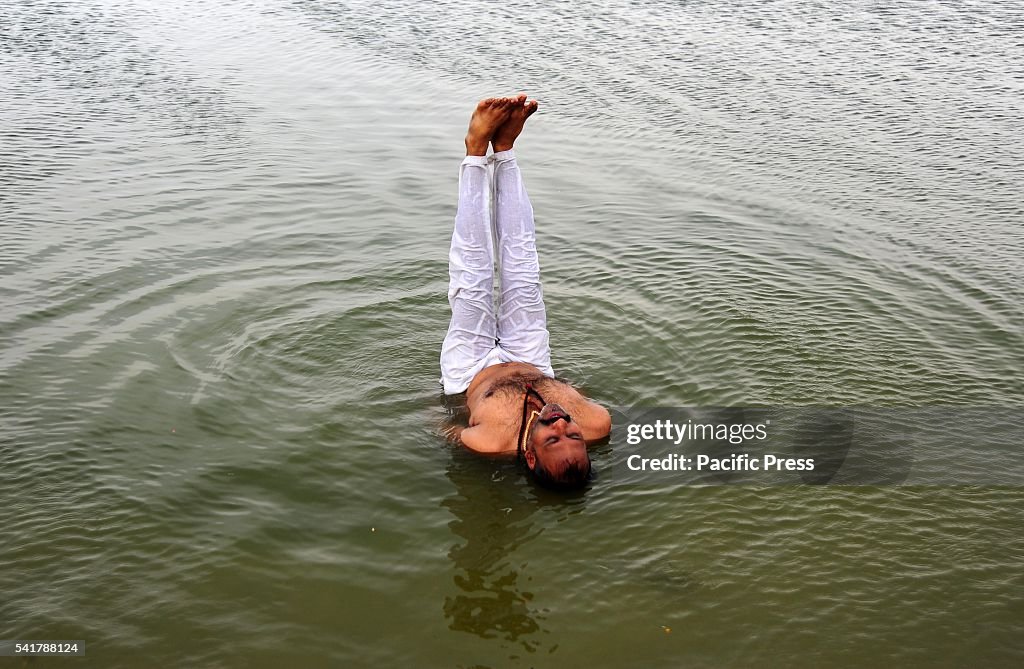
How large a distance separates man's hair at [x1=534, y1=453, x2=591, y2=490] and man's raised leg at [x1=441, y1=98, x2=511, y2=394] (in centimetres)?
124

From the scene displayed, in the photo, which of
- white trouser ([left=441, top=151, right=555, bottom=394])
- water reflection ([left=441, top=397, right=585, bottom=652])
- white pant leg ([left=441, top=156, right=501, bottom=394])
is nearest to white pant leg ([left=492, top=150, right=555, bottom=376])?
white trouser ([left=441, top=151, right=555, bottom=394])

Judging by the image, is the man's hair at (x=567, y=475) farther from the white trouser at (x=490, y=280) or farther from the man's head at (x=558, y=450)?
the white trouser at (x=490, y=280)

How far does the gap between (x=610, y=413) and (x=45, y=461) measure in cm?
424

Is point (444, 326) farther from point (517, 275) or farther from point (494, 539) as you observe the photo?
point (494, 539)

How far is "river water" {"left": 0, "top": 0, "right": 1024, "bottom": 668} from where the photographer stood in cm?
560

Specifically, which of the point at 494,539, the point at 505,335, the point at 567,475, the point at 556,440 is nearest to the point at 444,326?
the point at 505,335

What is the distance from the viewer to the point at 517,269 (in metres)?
7.44

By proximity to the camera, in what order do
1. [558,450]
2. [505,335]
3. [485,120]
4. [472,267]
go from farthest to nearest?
[505,335] < [472,267] < [485,120] < [558,450]

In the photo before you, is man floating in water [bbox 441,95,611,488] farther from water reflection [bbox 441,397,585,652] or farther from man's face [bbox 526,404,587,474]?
water reflection [bbox 441,397,585,652]

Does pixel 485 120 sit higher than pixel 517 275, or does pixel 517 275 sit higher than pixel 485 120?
pixel 485 120

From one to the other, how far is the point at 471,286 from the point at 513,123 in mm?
1279

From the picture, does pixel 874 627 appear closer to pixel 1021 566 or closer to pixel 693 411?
pixel 1021 566

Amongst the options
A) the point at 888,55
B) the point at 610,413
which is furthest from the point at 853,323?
the point at 888,55

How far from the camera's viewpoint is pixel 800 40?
16484 millimetres
